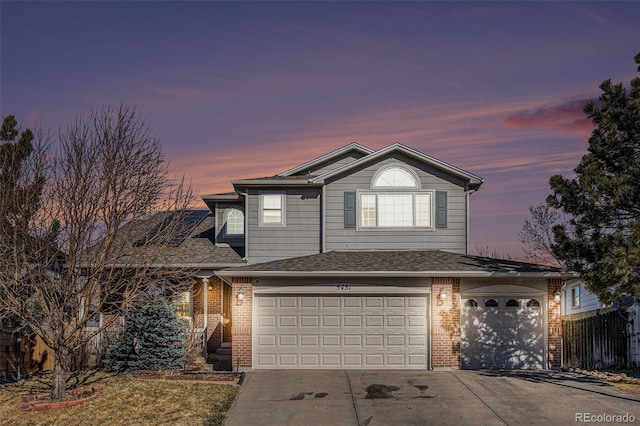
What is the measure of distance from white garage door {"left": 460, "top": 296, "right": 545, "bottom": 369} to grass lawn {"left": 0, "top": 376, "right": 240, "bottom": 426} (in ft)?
24.0

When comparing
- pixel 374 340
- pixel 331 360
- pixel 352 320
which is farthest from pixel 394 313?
pixel 331 360

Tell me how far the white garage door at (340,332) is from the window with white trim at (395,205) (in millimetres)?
3130

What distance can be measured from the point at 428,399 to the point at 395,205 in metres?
8.16

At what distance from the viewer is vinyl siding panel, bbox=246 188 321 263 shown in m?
23.8

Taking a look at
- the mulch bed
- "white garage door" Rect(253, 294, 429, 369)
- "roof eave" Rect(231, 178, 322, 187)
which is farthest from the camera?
"roof eave" Rect(231, 178, 322, 187)

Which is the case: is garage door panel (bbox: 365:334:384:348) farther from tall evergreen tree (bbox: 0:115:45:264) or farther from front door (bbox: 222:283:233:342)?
tall evergreen tree (bbox: 0:115:45:264)

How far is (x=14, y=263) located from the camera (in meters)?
16.9

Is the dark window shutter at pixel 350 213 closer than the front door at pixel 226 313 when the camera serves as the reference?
Yes

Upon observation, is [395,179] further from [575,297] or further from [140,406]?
[575,297]

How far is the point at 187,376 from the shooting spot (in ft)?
64.6

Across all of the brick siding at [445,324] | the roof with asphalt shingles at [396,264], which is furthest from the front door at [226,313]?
the brick siding at [445,324]

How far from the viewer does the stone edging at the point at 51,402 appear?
16.2 m

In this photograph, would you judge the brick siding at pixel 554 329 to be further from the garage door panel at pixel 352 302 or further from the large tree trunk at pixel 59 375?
the large tree trunk at pixel 59 375

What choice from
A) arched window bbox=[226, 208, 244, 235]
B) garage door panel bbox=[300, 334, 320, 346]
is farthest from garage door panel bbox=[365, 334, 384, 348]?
arched window bbox=[226, 208, 244, 235]
